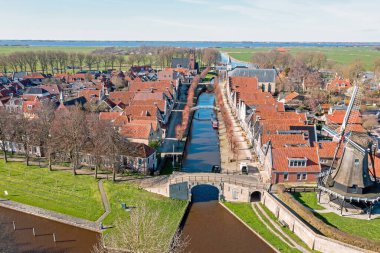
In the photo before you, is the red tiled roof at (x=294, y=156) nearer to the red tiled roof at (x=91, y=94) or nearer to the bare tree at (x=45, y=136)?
the bare tree at (x=45, y=136)

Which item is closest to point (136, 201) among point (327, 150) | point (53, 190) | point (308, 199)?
point (53, 190)

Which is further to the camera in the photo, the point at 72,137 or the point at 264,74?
the point at 264,74

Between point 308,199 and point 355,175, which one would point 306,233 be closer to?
point 308,199

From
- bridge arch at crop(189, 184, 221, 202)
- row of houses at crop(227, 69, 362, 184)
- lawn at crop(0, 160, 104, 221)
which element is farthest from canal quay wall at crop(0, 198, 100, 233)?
row of houses at crop(227, 69, 362, 184)

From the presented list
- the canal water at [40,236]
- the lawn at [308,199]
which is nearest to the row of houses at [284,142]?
the lawn at [308,199]

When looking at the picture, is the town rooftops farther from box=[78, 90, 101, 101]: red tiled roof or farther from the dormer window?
the dormer window

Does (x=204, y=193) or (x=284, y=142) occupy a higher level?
(x=284, y=142)
